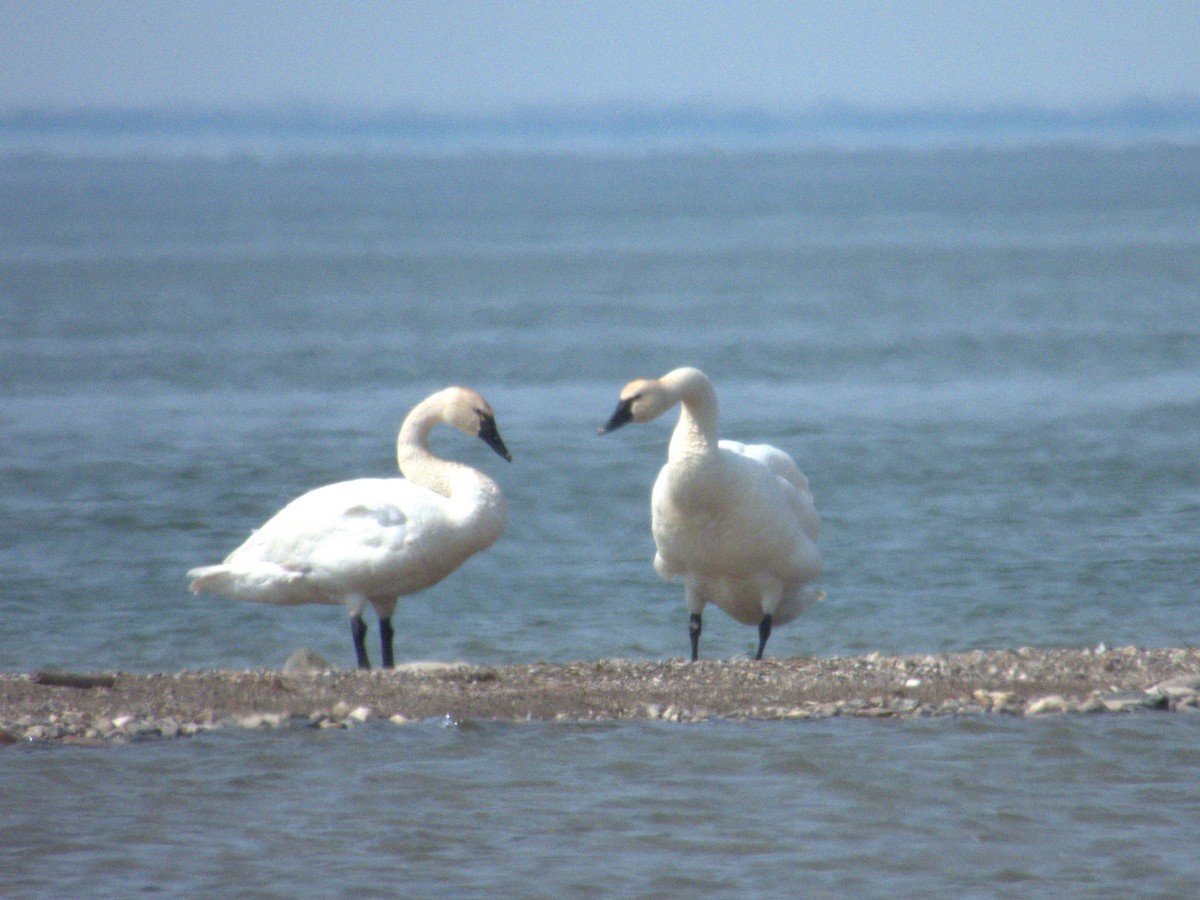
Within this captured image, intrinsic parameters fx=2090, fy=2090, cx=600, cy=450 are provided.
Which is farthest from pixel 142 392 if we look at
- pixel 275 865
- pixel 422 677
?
pixel 275 865

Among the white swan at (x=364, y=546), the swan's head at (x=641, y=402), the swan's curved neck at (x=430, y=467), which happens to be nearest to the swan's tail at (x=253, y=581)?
the white swan at (x=364, y=546)

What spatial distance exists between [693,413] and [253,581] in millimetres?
2376

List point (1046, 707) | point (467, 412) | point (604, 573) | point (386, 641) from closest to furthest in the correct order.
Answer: point (1046, 707) → point (386, 641) → point (467, 412) → point (604, 573)

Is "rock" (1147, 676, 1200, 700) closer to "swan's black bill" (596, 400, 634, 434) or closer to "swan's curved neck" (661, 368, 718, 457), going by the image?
"swan's curved neck" (661, 368, 718, 457)

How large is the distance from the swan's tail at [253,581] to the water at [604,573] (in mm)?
1467

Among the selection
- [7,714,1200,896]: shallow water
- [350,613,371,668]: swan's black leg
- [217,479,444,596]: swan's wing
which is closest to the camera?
[7,714,1200,896]: shallow water

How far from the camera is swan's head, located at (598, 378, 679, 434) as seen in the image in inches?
422

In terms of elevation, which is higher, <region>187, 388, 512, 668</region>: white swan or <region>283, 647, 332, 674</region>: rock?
<region>187, 388, 512, 668</region>: white swan

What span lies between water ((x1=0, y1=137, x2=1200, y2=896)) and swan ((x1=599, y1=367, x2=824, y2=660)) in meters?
1.23

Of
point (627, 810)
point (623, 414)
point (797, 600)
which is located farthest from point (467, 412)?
point (627, 810)

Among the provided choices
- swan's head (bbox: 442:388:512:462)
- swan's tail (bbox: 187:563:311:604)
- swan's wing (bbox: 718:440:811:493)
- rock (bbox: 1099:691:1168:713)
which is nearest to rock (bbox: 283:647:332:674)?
swan's tail (bbox: 187:563:311:604)

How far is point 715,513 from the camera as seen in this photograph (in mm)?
10656

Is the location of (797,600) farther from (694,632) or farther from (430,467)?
(430,467)

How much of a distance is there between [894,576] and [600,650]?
125 inches
